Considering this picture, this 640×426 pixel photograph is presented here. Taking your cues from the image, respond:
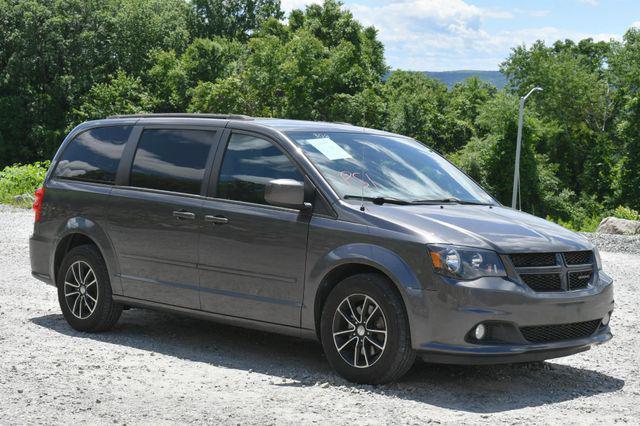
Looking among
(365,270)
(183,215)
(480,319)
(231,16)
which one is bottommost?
(480,319)

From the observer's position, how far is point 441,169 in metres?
8.12

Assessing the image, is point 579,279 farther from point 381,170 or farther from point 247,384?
A: point 247,384

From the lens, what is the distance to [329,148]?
7535mm

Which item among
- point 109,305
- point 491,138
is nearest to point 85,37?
point 491,138

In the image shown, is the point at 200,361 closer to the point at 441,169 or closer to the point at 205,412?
the point at 205,412

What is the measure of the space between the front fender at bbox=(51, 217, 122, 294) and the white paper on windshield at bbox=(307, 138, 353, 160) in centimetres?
208

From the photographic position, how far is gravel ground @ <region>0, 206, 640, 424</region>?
5.94 m

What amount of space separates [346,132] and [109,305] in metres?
2.52

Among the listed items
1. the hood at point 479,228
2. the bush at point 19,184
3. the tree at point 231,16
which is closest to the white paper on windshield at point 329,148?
the hood at point 479,228

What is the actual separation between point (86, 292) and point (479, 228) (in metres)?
3.72

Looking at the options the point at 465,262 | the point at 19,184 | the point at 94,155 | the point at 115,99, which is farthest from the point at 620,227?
the point at 115,99

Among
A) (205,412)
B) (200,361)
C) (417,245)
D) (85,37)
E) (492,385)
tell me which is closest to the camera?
(205,412)

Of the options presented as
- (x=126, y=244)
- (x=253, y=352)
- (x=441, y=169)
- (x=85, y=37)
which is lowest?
(x=253, y=352)

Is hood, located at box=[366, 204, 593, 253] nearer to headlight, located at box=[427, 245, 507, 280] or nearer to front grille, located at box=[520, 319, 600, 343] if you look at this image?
→ headlight, located at box=[427, 245, 507, 280]
